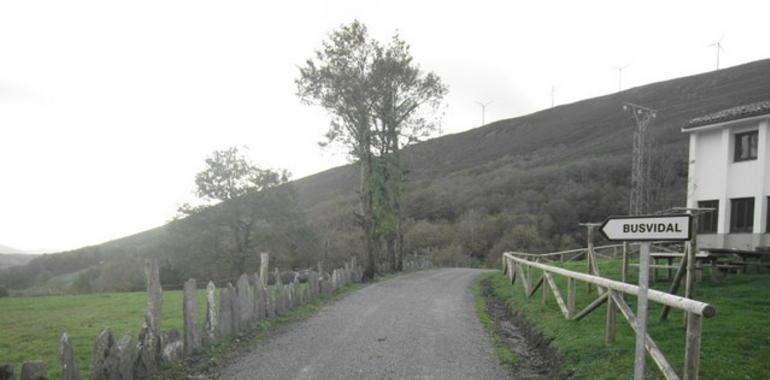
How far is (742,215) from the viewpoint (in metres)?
20.9

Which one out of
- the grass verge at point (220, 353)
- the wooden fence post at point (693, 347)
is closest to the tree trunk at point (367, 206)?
the grass verge at point (220, 353)

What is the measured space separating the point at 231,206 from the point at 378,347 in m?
27.7

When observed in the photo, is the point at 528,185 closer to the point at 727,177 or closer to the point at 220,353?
the point at 727,177

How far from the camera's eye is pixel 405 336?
983 centimetres

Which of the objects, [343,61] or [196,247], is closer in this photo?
[343,61]

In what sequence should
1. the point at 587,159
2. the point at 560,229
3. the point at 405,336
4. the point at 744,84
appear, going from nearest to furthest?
the point at 405,336 → the point at 560,229 → the point at 587,159 → the point at 744,84

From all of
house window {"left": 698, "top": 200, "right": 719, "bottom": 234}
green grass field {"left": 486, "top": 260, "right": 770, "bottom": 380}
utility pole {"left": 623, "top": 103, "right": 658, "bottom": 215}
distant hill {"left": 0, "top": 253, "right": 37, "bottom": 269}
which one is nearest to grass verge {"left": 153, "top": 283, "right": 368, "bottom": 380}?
green grass field {"left": 486, "top": 260, "right": 770, "bottom": 380}

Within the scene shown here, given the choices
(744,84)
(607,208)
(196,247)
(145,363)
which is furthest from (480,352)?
(744,84)

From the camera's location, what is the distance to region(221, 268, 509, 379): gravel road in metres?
7.35

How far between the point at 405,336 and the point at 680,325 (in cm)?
489

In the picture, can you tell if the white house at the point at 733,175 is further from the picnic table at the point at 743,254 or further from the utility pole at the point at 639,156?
the utility pole at the point at 639,156

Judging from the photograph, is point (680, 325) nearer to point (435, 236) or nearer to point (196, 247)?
point (196, 247)

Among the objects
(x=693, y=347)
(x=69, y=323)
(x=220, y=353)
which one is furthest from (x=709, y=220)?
(x=69, y=323)

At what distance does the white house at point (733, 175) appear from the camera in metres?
19.6
